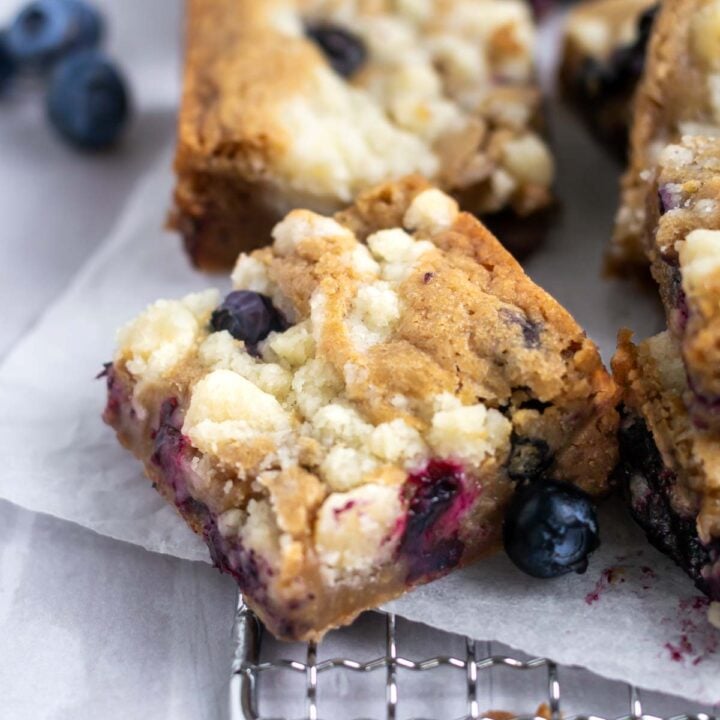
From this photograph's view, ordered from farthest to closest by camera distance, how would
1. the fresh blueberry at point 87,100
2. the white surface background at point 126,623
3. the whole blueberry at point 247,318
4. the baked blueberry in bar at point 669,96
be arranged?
1. the fresh blueberry at point 87,100
2. the baked blueberry in bar at point 669,96
3. the whole blueberry at point 247,318
4. the white surface background at point 126,623

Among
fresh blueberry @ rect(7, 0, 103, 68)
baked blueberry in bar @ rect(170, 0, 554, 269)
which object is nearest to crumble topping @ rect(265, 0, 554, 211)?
baked blueberry in bar @ rect(170, 0, 554, 269)

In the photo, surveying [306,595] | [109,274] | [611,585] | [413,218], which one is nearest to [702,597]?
[611,585]

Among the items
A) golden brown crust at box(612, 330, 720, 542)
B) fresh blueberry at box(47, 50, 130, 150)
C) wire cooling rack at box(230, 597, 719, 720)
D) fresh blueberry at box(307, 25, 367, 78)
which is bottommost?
wire cooling rack at box(230, 597, 719, 720)

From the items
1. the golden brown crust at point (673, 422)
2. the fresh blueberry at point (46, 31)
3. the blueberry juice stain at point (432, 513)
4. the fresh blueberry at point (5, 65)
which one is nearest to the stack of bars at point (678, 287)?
the golden brown crust at point (673, 422)

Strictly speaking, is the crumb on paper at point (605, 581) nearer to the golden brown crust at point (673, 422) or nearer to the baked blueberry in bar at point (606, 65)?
the golden brown crust at point (673, 422)

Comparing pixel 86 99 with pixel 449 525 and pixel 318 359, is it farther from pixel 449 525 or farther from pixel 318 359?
pixel 449 525

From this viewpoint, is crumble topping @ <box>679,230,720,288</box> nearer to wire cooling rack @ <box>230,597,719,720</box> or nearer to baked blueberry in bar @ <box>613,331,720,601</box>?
baked blueberry in bar @ <box>613,331,720,601</box>

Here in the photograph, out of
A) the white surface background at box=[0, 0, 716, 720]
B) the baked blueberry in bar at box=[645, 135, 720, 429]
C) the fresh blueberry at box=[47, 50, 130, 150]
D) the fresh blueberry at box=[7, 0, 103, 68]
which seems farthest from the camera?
the fresh blueberry at box=[7, 0, 103, 68]

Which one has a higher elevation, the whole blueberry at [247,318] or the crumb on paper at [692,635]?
the whole blueberry at [247,318]
